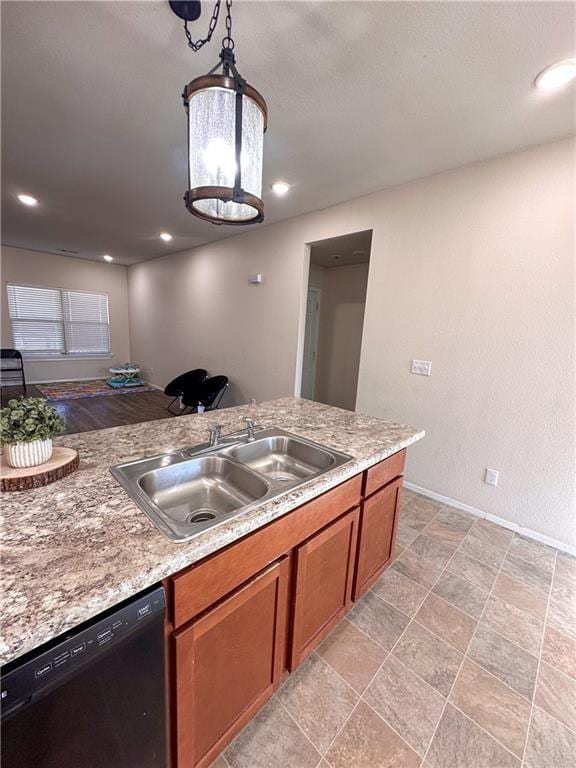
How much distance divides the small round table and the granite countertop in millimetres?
6010

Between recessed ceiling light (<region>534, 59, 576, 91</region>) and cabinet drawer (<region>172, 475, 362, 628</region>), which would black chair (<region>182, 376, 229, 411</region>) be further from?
recessed ceiling light (<region>534, 59, 576, 91</region>)

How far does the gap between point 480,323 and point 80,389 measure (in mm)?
7024

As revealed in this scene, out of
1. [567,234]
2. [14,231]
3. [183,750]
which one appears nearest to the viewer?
[183,750]

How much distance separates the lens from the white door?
530 cm

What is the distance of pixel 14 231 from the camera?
487cm

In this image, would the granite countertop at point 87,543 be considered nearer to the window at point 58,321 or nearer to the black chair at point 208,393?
the black chair at point 208,393

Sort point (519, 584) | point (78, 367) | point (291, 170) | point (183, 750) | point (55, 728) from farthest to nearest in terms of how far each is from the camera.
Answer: point (78, 367) → point (291, 170) → point (519, 584) → point (183, 750) → point (55, 728)

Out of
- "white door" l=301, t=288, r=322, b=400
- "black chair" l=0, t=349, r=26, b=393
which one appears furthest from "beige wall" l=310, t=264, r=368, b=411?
"black chair" l=0, t=349, r=26, b=393

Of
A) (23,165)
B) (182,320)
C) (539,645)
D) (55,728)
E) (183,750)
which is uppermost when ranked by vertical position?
(23,165)

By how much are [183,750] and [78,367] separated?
788 cm

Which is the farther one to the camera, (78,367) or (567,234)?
(78,367)

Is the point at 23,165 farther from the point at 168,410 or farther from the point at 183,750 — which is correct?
the point at 183,750

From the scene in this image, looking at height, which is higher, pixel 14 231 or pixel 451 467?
pixel 14 231

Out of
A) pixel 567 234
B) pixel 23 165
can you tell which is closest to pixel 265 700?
pixel 567 234
